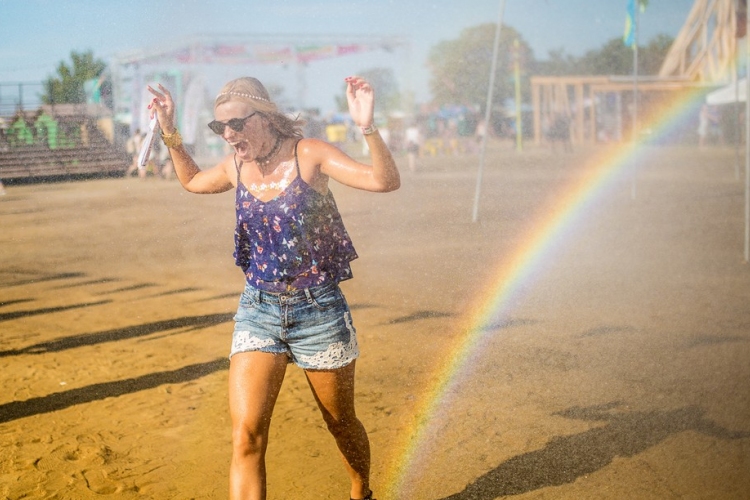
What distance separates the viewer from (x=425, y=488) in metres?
3.85

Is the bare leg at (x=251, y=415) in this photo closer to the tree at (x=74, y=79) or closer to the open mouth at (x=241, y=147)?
the open mouth at (x=241, y=147)

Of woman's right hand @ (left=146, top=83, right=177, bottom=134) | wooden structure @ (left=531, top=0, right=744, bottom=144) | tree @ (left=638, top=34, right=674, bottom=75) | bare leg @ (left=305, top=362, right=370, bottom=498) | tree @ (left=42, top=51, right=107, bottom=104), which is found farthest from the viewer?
tree @ (left=638, top=34, right=674, bottom=75)

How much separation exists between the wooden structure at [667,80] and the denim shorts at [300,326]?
3827 centimetres

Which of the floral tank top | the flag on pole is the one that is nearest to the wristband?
the floral tank top

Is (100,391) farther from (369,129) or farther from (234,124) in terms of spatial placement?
(369,129)

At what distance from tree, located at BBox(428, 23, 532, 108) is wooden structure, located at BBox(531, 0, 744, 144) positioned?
66.9 ft

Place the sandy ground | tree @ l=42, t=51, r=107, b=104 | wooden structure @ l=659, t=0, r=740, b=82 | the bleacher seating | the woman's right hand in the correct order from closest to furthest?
the woman's right hand
the sandy ground
the bleacher seating
tree @ l=42, t=51, r=107, b=104
wooden structure @ l=659, t=0, r=740, b=82

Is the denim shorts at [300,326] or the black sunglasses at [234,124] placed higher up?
the black sunglasses at [234,124]

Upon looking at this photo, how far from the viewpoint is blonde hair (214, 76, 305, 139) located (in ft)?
9.89

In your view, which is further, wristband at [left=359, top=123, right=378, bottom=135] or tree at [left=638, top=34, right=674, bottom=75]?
tree at [left=638, top=34, right=674, bottom=75]

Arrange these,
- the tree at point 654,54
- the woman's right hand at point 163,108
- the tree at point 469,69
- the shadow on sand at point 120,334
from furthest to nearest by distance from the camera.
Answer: the tree at point 654,54, the tree at point 469,69, the shadow on sand at point 120,334, the woman's right hand at point 163,108

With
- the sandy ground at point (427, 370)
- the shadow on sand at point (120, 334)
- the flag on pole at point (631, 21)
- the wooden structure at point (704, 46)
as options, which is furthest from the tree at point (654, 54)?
the shadow on sand at point (120, 334)

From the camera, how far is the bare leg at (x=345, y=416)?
3129mm

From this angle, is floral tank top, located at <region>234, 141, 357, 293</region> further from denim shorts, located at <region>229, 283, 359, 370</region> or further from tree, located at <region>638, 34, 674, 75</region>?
tree, located at <region>638, 34, 674, 75</region>
